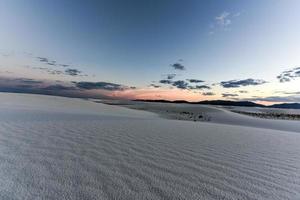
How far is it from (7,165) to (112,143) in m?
2.15

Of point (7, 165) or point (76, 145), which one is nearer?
point (7, 165)

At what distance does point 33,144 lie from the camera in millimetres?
4125

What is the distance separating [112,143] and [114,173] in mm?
1873

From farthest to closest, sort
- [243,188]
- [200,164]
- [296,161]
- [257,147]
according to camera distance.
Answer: [257,147], [296,161], [200,164], [243,188]

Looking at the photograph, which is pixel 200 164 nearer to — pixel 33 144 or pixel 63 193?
pixel 63 193

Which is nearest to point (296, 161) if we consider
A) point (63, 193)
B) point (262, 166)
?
point (262, 166)

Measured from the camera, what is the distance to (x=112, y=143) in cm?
464

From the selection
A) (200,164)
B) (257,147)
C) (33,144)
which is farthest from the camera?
(257,147)

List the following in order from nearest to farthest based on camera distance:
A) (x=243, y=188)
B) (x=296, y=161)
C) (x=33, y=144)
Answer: (x=243, y=188)
(x=296, y=161)
(x=33, y=144)

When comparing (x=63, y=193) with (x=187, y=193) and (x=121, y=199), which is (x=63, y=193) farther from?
(x=187, y=193)

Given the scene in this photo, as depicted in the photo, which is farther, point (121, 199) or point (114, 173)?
point (114, 173)

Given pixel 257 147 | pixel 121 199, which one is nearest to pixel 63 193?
pixel 121 199

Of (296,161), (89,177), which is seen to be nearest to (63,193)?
(89,177)

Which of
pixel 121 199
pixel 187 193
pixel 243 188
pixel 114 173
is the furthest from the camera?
pixel 114 173
